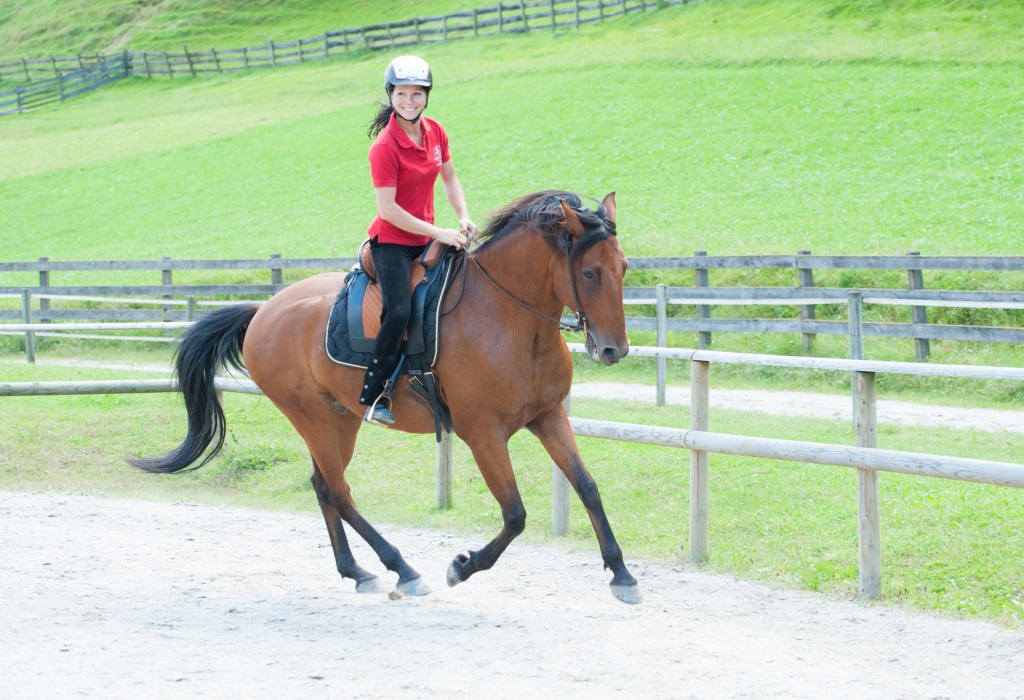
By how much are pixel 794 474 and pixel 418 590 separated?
11.0 feet

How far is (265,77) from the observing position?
5284 cm

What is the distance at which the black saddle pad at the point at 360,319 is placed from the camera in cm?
573

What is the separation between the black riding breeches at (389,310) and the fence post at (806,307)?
9370 mm

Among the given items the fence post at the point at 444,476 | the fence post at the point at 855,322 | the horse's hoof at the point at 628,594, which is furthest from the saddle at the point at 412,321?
the fence post at the point at 855,322

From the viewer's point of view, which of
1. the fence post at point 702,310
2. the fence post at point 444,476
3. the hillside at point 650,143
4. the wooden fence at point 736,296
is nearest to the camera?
the fence post at point 444,476

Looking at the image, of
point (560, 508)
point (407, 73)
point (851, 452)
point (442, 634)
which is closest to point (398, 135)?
point (407, 73)

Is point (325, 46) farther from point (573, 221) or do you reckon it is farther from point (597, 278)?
point (597, 278)

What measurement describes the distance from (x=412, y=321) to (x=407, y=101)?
3.90 ft

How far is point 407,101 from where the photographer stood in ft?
18.7

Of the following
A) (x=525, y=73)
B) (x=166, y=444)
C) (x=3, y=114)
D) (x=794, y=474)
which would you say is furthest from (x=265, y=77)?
(x=794, y=474)

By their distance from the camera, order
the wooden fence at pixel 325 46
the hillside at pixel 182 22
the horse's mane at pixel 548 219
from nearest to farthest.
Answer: the horse's mane at pixel 548 219 < the wooden fence at pixel 325 46 < the hillside at pixel 182 22

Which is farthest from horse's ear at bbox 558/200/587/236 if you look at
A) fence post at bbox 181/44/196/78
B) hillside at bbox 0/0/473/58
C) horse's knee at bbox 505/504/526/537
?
hillside at bbox 0/0/473/58

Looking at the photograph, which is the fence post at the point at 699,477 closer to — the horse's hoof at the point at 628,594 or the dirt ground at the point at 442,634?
the dirt ground at the point at 442,634

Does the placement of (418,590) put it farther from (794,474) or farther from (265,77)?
(265,77)
